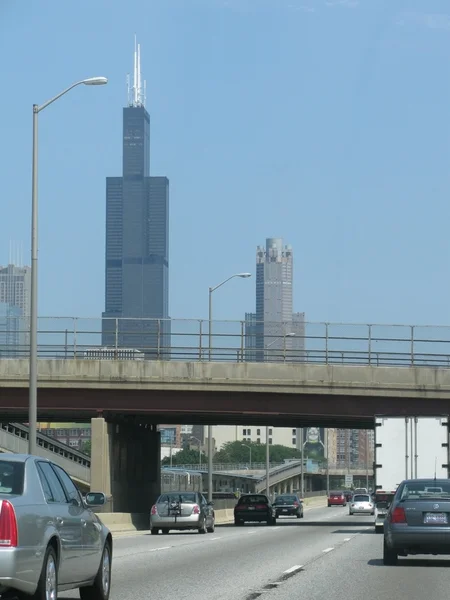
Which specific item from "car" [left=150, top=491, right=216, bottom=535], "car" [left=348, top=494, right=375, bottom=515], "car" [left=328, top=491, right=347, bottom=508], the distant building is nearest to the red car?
"car" [left=328, top=491, right=347, bottom=508]

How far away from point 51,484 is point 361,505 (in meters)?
71.3

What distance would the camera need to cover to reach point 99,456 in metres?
47.1

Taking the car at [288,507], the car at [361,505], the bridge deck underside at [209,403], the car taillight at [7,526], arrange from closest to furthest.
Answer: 1. the car taillight at [7,526]
2. the bridge deck underside at [209,403]
3. the car at [288,507]
4. the car at [361,505]

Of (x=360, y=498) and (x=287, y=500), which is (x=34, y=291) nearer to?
(x=287, y=500)

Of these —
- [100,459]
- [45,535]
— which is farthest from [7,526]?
[100,459]

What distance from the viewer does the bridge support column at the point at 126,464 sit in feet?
A: 155

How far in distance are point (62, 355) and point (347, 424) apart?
16.5 m

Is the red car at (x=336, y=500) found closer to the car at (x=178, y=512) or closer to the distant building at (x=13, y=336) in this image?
the distant building at (x=13, y=336)

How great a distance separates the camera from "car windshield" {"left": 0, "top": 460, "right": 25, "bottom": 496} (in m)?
11.9

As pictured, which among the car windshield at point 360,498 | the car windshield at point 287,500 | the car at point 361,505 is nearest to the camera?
the car windshield at point 287,500

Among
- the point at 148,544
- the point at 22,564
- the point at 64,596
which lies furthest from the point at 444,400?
the point at 22,564

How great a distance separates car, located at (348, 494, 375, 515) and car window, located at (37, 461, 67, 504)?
69.6 meters

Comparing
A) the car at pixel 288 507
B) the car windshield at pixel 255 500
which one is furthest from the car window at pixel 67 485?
the car at pixel 288 507

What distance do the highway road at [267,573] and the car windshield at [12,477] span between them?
3739mm
